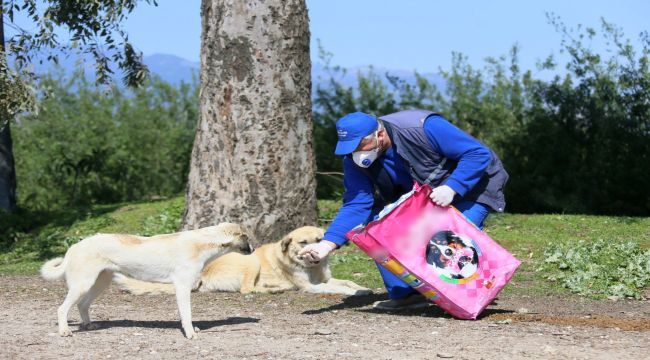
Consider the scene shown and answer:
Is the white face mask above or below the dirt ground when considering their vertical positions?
above

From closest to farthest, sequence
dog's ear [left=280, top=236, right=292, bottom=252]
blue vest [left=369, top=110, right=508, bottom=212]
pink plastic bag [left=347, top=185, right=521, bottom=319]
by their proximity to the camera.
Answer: pink plastic bag [left=347, top=185, right=521, bottom=319] → blue vest [left=369, top=110, right=508, bottom=212] → dog's ear [left=280, top=236, right=292, bottom=252]

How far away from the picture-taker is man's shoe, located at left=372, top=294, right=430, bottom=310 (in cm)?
773

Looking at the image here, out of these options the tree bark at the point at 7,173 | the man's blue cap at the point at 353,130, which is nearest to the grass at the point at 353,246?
the tree bark at the point at 7,173

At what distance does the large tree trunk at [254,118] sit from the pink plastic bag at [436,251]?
3405 mm

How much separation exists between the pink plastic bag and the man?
0.53 ft

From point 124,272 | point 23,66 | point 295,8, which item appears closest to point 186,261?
point 124,272

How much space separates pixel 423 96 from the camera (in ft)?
57.0

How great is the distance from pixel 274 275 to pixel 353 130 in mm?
2745

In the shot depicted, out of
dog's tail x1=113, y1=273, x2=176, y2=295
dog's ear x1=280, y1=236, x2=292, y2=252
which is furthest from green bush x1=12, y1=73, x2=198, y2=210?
dog's ear x1=280, y1=236, x2=292, y2=252

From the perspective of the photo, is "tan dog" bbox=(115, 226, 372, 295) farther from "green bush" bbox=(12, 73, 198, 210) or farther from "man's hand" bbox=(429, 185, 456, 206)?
"green bush" bbox=(12, 73, 198, 210)

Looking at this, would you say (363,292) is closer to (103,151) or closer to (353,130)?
(353,130)

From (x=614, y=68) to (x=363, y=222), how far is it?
373 inches

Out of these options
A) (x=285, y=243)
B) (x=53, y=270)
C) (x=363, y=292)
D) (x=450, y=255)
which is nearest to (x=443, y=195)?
(x=450, y=255)

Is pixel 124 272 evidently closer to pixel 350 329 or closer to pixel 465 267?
pixel 350 329
